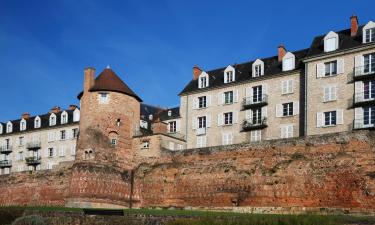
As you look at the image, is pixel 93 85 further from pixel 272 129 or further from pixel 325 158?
pixel 325 158

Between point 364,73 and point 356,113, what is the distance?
9.59 feet

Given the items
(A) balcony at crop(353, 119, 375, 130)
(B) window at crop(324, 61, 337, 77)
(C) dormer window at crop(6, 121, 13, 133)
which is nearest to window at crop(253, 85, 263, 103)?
(B) window at crop(324, 61, 337, 77)

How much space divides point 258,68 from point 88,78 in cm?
1455

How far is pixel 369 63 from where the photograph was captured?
4122cm

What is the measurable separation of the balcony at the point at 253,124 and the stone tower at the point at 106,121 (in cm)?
936

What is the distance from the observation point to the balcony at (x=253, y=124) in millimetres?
47219

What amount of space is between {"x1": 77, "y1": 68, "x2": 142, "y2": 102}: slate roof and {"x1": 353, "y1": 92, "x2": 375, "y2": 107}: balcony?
16967 mm

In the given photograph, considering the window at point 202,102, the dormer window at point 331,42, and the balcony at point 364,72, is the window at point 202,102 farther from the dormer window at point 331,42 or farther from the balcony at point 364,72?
the balcony at point 364,72

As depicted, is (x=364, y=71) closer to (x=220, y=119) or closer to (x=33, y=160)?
(x=220, y=119)

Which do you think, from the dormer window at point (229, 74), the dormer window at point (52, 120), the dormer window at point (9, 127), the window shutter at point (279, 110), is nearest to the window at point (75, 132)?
the dormer window at point (52, 120)

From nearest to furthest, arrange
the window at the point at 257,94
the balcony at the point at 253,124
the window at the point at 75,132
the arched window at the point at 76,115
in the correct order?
the balcony at the point at 253,124 → the window at the point at 257,94 → the window at the point at 75,132 → the arched window at the point at 76,115

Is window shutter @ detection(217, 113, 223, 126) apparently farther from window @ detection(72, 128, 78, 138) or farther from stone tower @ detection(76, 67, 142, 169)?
window @ detection(72, 128, 78, 138)

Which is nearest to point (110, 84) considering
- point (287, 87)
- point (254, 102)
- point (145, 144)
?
point (145, 144)

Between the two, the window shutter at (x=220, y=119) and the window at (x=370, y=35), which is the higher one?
the window at (x=370, y=35)
